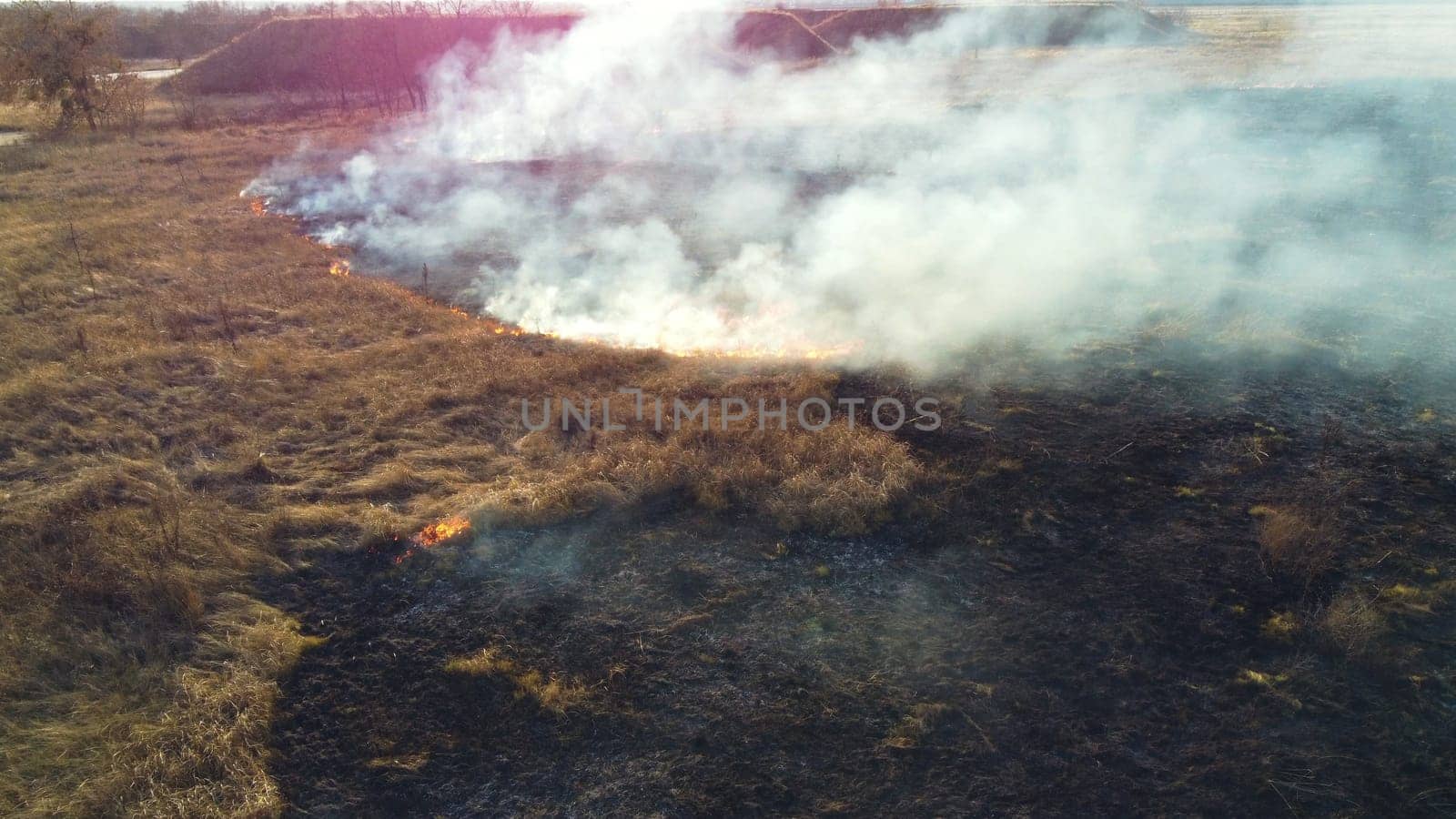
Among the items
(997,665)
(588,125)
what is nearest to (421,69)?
(588,125)

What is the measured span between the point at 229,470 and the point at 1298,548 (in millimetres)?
9362

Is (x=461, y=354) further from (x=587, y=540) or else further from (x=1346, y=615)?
(x=1346, y=615)

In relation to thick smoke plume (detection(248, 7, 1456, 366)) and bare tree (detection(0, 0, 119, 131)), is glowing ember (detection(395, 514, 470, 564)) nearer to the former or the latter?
thick smoke plume (detection(248, 7, 1456, 366))

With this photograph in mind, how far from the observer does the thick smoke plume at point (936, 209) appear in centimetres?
999

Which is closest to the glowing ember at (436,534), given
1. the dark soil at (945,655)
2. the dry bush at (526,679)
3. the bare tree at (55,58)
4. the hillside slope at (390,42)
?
the dark soil at (945,655)

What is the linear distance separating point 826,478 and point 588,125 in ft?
61.5

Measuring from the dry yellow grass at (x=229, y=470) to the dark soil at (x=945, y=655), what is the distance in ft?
1.22

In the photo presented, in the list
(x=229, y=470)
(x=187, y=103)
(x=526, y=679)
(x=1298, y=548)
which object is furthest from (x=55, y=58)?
(x=1298, y=548)

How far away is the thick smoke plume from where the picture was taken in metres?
9.99

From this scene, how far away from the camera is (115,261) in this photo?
12.3 metres

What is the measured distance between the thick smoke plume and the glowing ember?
3939 mm

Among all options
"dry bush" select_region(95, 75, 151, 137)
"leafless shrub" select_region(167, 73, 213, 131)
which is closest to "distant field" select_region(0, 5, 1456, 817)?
"dry bush" select_region(95, 75, 151, 137)

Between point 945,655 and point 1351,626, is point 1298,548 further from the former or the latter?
point 945,655

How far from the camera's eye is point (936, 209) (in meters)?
13.4
